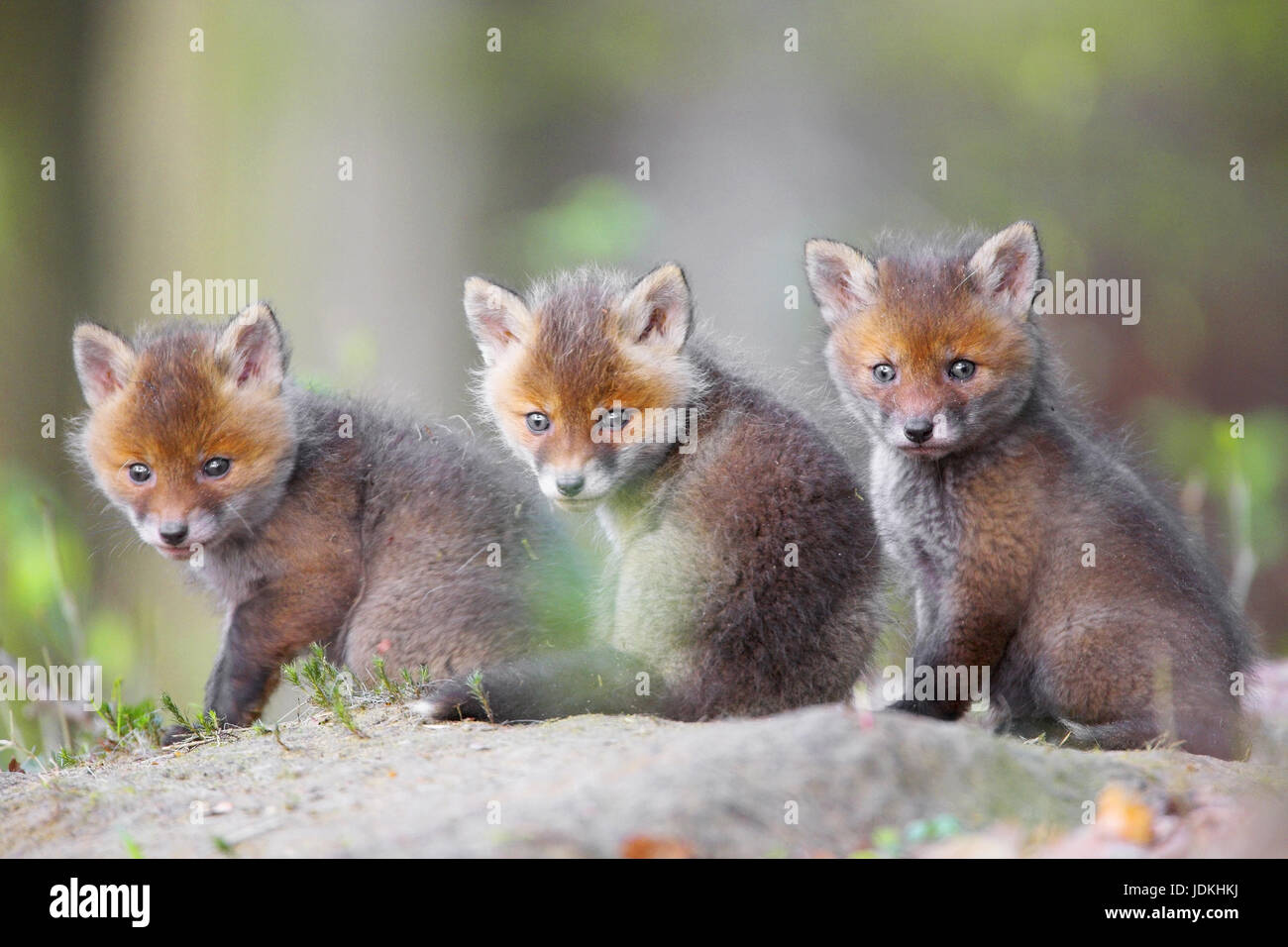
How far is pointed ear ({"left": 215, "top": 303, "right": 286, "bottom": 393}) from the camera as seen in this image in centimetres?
616

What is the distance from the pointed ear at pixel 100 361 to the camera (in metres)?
6.13

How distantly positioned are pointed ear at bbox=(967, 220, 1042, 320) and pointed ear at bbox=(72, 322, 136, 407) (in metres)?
4.19

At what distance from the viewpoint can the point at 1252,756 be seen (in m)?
5.45

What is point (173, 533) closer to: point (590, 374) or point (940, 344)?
point (590, 374)

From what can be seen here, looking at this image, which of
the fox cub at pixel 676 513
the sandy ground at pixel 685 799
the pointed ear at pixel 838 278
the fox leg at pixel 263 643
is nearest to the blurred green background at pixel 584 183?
the fox leg at pixel 263 643

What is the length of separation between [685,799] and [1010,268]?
10.9 feet

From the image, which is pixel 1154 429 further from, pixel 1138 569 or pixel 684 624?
pixel 684 624

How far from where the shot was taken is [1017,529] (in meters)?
5.47

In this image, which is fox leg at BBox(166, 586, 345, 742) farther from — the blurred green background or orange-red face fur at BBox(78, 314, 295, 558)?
the blurred green background

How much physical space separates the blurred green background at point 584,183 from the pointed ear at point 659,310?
2.19 meters

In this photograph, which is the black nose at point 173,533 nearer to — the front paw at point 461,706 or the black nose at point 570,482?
the front paw at point 461,706
